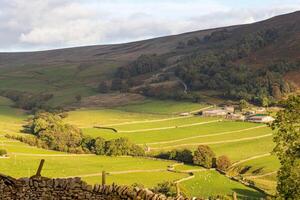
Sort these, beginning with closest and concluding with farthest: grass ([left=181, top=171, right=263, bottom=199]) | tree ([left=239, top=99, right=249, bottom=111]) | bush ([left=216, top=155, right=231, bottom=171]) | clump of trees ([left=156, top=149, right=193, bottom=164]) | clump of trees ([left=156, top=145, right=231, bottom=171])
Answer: grass ([left=181, top=171, right=263, bottom=199]), bush ([left=216, top=155, right=231, bottom=171]), clump of trees ([left=156, top=145, right=231, bottom=171]), clump of trees ([left=156, top=149, right=193, bottom=164]), tree ([left=239, top=99, right=249, bottom=111])

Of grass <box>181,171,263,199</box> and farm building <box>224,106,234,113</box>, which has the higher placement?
farm building <box>224,106,234,113</box>

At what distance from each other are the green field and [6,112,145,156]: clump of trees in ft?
9.80

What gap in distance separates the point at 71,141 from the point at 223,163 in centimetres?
3017

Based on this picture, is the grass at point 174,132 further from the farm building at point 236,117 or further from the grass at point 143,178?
the grass at point 143,178

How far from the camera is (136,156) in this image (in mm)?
92125

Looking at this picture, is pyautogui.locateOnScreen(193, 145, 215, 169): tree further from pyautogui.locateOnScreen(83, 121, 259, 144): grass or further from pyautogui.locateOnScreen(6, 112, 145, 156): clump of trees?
pyautogui.locateOnScreen(83, 121, 259, 144): grass

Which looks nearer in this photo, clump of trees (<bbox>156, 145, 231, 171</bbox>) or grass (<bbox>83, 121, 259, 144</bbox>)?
clump of trees (<bbox>156, 145, 231, 171</bbox>)

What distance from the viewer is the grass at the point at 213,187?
6262cm

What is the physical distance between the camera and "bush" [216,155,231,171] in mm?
80594

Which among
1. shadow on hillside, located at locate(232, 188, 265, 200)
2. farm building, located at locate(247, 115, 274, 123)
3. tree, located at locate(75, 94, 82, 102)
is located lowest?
shadow on hillside, located at locate(232, 188, 265, 200)

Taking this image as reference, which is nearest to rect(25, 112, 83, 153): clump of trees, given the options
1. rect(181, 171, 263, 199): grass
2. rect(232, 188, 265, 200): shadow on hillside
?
rect(181, 171, 263, 199): grass

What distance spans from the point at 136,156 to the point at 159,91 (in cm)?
7524

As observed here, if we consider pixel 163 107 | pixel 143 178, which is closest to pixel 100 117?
pixel 163 107

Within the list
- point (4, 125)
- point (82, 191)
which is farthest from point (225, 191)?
point (4, 125)
